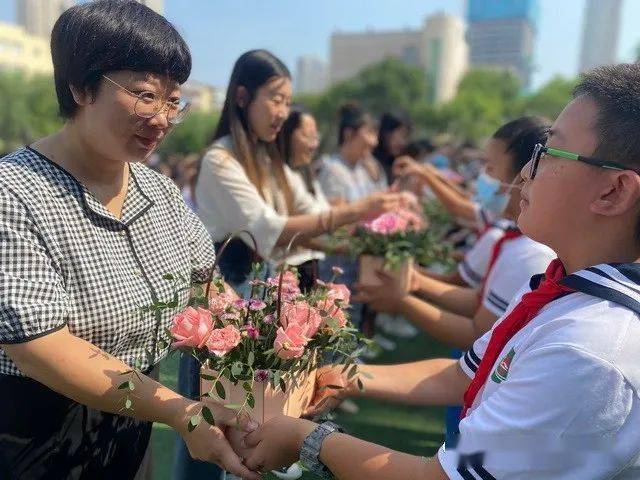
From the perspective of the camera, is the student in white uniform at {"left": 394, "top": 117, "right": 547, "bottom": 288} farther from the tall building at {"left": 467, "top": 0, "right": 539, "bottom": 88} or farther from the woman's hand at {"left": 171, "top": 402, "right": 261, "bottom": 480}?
the tall building at {"left": 467, "top": 0, "right": 539, "bottom": 88}

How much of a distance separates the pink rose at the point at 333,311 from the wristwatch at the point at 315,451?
11.5 inches

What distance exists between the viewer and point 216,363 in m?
1.42

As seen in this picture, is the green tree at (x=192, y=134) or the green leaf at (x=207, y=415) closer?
the green leaf at (x=207, y=415)

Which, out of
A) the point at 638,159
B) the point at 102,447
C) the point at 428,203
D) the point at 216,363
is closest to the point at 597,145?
the point at 638,159

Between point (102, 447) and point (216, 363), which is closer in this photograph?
point (216, 363)

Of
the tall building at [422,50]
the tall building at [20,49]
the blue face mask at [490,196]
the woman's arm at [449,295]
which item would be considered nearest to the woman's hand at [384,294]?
the woman's arm at [449,295]

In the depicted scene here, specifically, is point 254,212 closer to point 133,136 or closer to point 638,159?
point 133,136

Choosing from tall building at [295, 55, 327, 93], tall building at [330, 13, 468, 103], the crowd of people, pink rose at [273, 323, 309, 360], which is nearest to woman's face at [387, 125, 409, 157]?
the crowd of people

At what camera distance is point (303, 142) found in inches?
162

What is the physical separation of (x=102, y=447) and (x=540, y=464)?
1.23 m

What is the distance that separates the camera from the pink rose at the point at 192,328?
55.8 inches

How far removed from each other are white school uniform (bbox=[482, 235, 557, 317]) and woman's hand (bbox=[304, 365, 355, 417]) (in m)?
0.90

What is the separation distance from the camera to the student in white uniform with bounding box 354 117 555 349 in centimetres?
234

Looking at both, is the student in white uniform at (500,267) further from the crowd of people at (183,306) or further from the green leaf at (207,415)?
the green leaf at (207,415)
